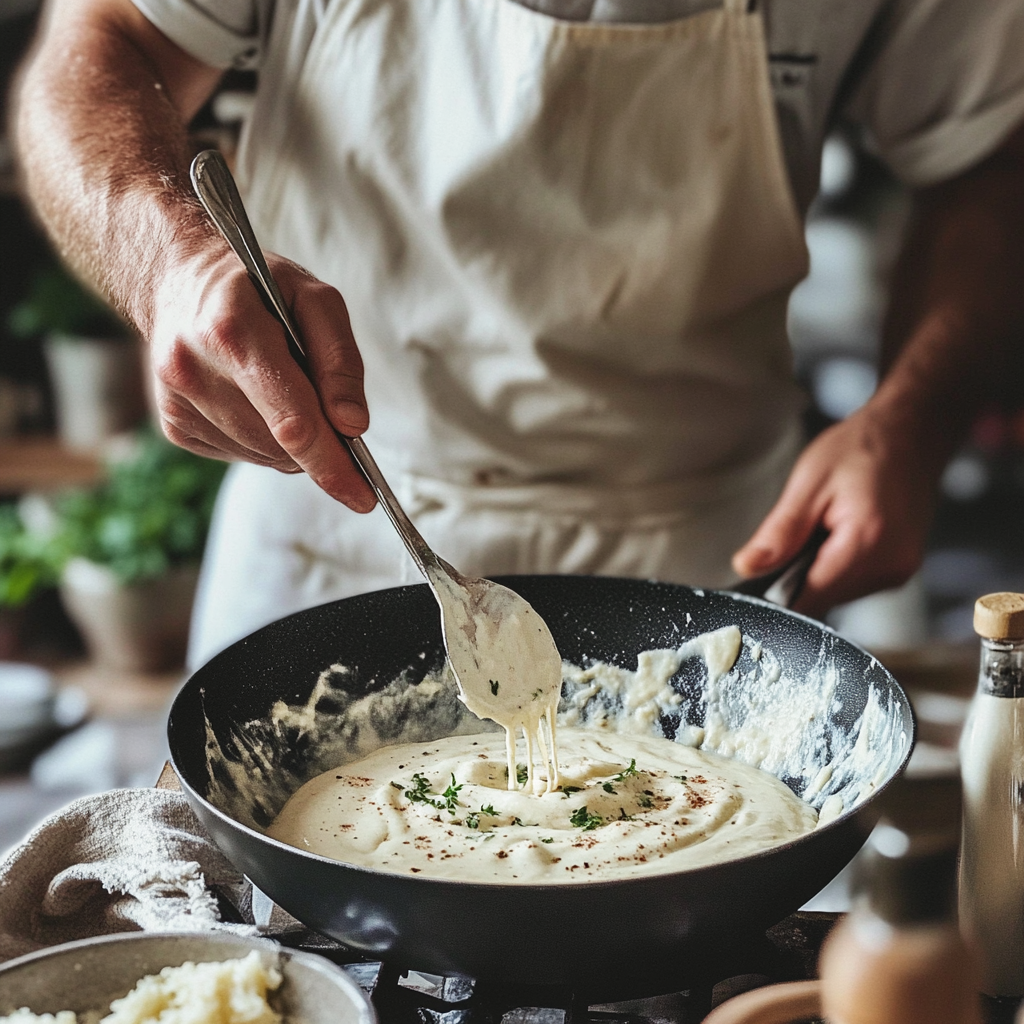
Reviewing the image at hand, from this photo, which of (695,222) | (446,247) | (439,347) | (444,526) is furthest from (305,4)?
(444,526)

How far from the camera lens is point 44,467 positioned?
3.36 meters

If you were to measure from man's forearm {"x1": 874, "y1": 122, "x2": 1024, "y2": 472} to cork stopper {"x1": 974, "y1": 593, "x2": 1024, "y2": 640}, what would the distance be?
0.68 metres

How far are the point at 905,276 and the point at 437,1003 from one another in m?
1.31

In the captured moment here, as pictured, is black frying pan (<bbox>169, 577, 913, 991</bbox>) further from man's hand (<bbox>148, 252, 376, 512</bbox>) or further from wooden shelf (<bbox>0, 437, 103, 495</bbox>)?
wooden shelf (<bbox>0, 437, 103, 495</bbox>)

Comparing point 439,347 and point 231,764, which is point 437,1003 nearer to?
point 231,764

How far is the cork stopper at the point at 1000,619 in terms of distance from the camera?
87 cm

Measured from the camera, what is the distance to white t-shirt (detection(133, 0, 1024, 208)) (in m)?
1.42

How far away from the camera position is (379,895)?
0.78m

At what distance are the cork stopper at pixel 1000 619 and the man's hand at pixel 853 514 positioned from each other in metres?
0.43

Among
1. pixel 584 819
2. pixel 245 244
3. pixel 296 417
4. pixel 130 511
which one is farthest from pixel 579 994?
pixel 130 511

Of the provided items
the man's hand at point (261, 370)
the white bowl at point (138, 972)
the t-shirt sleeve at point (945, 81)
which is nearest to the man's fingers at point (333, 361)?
the man's hand at point (261, 370)

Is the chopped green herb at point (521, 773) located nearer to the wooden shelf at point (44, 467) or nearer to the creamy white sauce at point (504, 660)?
the creamy white sauce at point (504, 660)

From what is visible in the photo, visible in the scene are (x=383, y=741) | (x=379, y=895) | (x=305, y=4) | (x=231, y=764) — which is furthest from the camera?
(x=305, y=4)

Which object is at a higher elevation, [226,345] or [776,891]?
[226,345]
